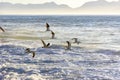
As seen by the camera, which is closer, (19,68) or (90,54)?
(19,68)

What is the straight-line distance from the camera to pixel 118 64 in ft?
82.4

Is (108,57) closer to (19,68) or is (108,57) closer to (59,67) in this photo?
(59,67)

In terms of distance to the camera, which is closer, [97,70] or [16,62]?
[97,70]

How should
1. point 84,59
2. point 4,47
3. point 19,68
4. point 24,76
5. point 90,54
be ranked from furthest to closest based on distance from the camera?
point 4,47 → point 90,54 → point 84,59 → point 19,68 → point 24,76

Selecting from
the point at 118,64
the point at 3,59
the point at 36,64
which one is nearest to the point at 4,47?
the point at 3,59

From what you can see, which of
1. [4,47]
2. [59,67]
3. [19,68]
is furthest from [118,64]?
[4,47]

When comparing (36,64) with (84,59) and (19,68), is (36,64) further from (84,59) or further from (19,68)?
(84,59)

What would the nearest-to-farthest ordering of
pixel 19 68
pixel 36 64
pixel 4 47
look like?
1. pixel 19 68
2. pixel 36 64
3. pixel 4 47

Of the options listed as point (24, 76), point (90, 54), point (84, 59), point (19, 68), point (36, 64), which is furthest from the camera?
point (90, 54)

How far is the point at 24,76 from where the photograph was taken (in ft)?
67.5

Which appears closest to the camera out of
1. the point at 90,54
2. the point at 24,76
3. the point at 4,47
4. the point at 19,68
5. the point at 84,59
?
the point at 24,76

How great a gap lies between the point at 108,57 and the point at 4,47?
1067 cm

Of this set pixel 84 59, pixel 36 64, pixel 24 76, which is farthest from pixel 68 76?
pixel 84 59

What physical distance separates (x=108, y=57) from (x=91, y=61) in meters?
2.65
